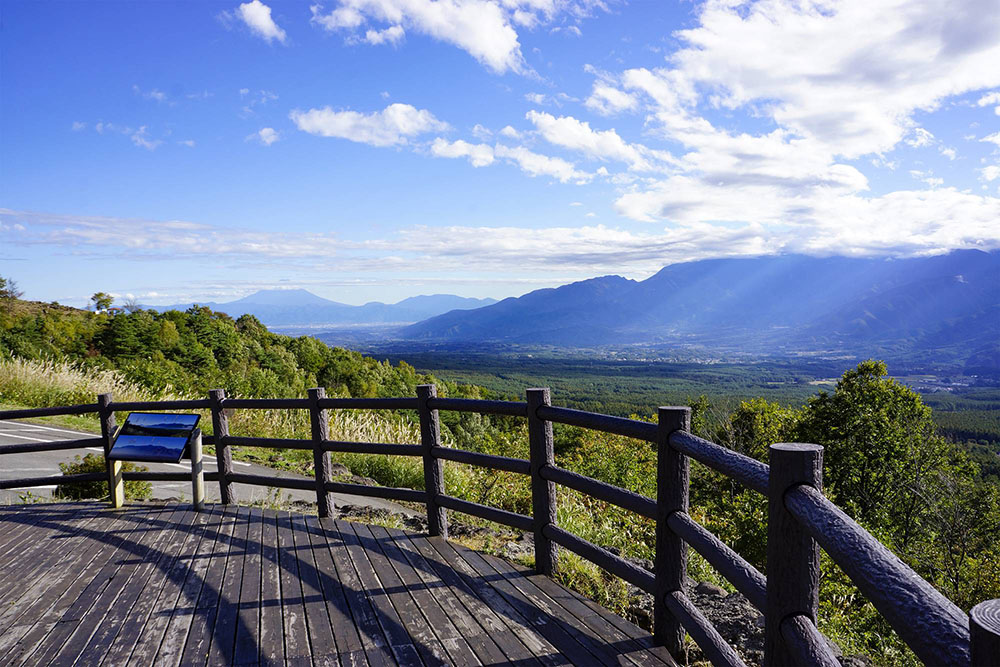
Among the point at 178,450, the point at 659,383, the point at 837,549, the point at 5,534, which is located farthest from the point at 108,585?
the point at 659,383

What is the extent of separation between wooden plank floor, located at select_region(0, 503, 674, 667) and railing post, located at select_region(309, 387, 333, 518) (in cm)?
25

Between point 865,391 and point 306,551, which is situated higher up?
point 306,551

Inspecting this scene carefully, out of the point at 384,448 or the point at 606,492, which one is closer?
the point at 606,492

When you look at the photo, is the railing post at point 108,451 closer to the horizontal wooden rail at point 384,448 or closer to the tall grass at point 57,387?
the horizontal wooden rail at point 384,448

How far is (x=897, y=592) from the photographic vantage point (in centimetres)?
123

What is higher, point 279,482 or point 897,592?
point 897,592

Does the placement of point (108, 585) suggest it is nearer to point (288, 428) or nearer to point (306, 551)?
point (306, 551)

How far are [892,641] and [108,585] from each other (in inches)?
254

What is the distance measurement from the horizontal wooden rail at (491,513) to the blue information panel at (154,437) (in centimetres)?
278

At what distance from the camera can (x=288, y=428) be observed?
11773 mm

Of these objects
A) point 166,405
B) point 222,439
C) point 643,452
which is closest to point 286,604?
point 222,439

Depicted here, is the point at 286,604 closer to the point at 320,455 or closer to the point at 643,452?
the point at 320,455

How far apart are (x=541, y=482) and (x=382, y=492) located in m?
1.85

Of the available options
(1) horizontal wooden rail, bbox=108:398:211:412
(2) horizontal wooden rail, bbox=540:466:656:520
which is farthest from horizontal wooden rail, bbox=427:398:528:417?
(1) horizontal wooden rail, bbox=108:398:211:412
